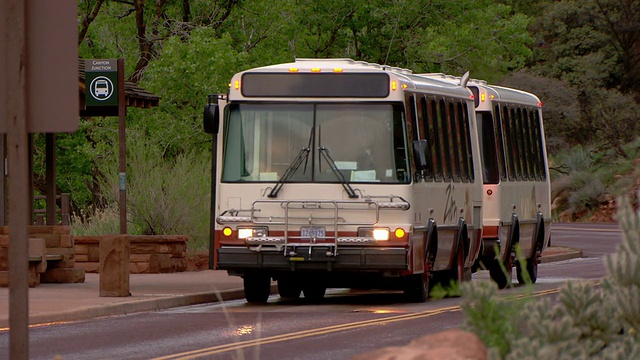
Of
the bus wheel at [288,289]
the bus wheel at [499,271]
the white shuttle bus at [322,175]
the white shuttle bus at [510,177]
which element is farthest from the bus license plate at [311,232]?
the bus wheel at [499,271]

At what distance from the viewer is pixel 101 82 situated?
73.8 ft

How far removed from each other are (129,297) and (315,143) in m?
3.17

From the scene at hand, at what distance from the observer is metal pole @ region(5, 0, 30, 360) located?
7875 mm

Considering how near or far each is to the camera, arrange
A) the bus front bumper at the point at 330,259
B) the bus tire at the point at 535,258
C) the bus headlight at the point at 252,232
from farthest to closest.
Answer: the bus tire at the point at 535,258, the bus headlight at the point at 252,232, the bus front bumper at the point at 330,259

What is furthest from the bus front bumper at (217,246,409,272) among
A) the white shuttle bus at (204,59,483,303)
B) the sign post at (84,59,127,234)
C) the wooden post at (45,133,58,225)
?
the wooden post at (45,133,58,225)

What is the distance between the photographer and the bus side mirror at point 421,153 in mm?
19109

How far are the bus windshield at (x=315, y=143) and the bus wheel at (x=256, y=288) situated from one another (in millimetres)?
1581

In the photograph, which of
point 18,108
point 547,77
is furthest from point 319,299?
point 547,77

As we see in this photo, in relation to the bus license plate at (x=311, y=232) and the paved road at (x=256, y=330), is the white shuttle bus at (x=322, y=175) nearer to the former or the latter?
the bus license plate at (x=311, y=232)

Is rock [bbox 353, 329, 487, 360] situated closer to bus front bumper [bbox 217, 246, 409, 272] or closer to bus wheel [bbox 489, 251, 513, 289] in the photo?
bus front bumper [bbox 217, 246, 409, 272]

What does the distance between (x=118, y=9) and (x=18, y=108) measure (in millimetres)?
33647

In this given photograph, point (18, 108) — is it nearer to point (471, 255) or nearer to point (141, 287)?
point (141, 287)

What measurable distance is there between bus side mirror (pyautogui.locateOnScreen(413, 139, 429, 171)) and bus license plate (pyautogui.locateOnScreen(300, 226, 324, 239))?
1497mm

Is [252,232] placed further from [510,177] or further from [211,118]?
[510,177]
